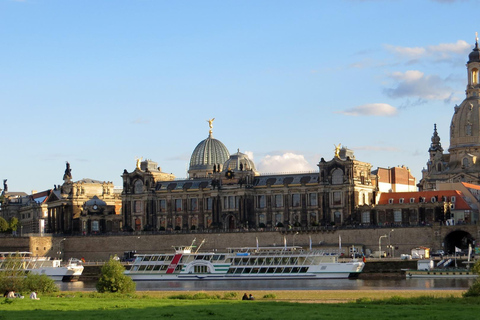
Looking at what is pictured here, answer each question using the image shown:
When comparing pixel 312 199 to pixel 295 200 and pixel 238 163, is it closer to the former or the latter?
pixel 295 200

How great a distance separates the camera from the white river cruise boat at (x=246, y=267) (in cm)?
12006

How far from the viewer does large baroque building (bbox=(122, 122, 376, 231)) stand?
15700 centimetres

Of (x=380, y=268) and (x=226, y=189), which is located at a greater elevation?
(x=226, y=189)

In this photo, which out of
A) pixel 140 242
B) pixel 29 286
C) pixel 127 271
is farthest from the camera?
pixel 140 242

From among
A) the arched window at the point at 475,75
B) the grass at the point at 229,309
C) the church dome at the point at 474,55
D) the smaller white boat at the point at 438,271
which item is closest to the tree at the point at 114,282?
the grass at the point at 229,309

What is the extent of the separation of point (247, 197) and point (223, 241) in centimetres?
964

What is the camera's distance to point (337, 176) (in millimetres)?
157375

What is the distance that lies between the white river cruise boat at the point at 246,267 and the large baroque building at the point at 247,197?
2801cm

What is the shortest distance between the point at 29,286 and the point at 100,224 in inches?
3959

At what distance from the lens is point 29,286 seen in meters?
83.2

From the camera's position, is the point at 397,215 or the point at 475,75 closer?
the point at 397,215

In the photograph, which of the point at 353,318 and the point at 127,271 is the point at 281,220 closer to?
the point at 127,271

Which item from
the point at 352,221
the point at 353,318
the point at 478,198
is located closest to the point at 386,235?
the point at 352,221

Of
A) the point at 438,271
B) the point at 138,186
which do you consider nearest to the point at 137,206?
the point at 138,186
